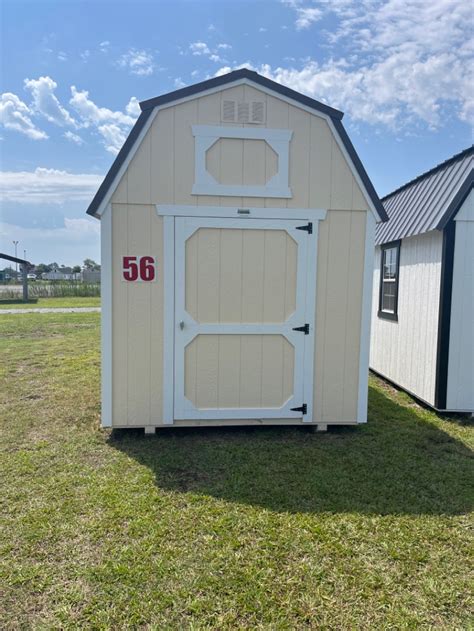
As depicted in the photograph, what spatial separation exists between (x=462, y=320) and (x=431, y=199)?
5.70 feet

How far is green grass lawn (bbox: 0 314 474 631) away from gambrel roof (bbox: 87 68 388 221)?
8.14 feet

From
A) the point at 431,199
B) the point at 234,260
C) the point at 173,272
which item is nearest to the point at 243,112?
the point at 234,260

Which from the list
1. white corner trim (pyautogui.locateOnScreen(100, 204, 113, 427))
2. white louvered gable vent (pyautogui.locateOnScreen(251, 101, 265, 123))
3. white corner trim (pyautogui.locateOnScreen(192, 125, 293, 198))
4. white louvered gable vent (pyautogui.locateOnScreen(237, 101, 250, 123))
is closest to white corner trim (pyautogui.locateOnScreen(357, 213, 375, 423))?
white corner trim (pyautogui.locateOnScreen(192, 125, 293, 198))

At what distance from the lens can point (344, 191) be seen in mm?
4613

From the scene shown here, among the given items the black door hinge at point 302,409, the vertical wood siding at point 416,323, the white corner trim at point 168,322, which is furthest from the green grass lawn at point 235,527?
the vertical wood siding at point 416,323

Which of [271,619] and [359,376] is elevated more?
[359,376]

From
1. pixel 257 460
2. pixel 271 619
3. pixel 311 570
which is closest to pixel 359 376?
pixel 257 460

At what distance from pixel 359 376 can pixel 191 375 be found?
1818 mm

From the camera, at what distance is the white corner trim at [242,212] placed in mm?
4434

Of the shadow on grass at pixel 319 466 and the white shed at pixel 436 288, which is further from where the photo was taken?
the white shed at pixel 436 288

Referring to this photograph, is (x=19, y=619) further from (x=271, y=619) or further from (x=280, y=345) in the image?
(x=280, y=345)

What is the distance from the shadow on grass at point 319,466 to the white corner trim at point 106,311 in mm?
374

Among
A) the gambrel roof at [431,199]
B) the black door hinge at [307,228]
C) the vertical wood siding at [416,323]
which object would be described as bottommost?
the vertical wood siding at [416,323]

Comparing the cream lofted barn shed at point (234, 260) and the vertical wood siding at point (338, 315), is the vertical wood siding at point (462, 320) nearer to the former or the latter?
the cream lofted barn shed at point (234, 260)
